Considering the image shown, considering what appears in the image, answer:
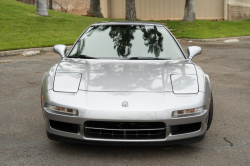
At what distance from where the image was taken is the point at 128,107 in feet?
10.7

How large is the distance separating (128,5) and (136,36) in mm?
16910

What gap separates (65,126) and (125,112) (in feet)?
2.19

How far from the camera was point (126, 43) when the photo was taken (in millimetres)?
4711

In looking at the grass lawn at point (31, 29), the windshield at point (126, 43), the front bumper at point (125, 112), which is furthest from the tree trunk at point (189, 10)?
the front bumper at point (125, 112)

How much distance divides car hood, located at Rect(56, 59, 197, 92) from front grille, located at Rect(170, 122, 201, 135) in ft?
1.38

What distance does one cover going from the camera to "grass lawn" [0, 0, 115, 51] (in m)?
13.5

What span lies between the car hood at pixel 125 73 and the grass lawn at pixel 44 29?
28.0 ft

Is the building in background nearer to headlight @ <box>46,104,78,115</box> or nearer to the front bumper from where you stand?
the front bumper

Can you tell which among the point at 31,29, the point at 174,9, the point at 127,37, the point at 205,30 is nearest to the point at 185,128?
the point at 127,37

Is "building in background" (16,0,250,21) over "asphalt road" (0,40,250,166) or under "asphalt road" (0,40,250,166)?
over

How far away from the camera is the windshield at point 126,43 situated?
451cm

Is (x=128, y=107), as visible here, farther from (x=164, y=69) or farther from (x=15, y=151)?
(x=15, y=151)

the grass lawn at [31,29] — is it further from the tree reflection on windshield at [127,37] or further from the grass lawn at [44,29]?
the tree reflection on windshield at [127,37]

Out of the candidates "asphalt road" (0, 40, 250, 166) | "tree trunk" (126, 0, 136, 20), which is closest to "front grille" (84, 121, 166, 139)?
"asphalt road" (0, 40, 250, 166)
